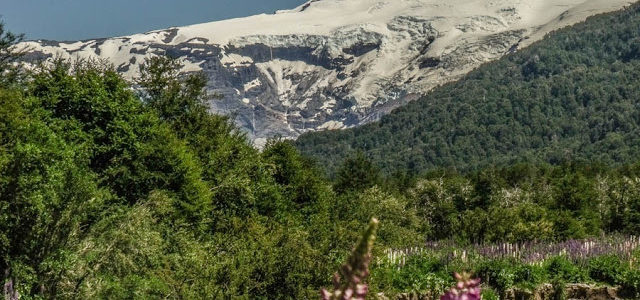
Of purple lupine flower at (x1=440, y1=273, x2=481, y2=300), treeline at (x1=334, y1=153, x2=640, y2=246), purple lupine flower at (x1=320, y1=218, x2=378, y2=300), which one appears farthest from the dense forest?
purple lupine flower at (x1=320, y1=218, x2=378, y2=300)

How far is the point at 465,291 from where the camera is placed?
366 cm

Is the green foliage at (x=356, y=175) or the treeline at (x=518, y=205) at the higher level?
the green foliage at (x=356, y=175)

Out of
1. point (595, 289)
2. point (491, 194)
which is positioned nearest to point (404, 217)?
point (595, 289)

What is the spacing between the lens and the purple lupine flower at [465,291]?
11.8 ft

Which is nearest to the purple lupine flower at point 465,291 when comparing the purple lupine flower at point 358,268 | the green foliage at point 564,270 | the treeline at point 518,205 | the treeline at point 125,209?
the purple lupine flower at point 358,268

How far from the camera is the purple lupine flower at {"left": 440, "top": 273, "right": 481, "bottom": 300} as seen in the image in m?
3.60

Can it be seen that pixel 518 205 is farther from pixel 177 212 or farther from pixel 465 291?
pixel 465 291

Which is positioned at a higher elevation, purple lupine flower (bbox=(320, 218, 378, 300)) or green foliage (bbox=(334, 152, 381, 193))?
purple lupine flower (bbox=(320, 218, 378, 300))

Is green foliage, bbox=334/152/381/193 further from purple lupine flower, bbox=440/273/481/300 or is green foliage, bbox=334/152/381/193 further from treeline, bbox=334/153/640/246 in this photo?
purple lupine flower, bbox=440/273/481/300

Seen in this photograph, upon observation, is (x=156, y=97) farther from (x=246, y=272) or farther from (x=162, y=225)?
(x=246, y=272)

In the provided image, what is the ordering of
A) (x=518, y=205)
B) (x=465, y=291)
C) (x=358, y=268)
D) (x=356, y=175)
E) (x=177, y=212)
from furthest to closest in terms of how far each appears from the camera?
(x=356, y=175) → (x=518, y=205) → (x=177, y=212) → (x=465, y=291) → (x=358, y=268)

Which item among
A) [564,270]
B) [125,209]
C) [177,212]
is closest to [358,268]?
[125,209]

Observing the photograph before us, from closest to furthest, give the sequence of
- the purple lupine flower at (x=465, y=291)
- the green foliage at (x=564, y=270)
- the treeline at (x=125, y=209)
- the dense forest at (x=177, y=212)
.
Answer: the purple lupine flower at (x=465, y=291)
the treeline at (x=125, y=209)
the dense forest at (x=177, y=212)
the green foliage at (x=564, y=270)

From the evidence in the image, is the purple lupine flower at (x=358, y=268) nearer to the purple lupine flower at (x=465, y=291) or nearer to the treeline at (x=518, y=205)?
the purple lupine flower at (x=465, y=291)
